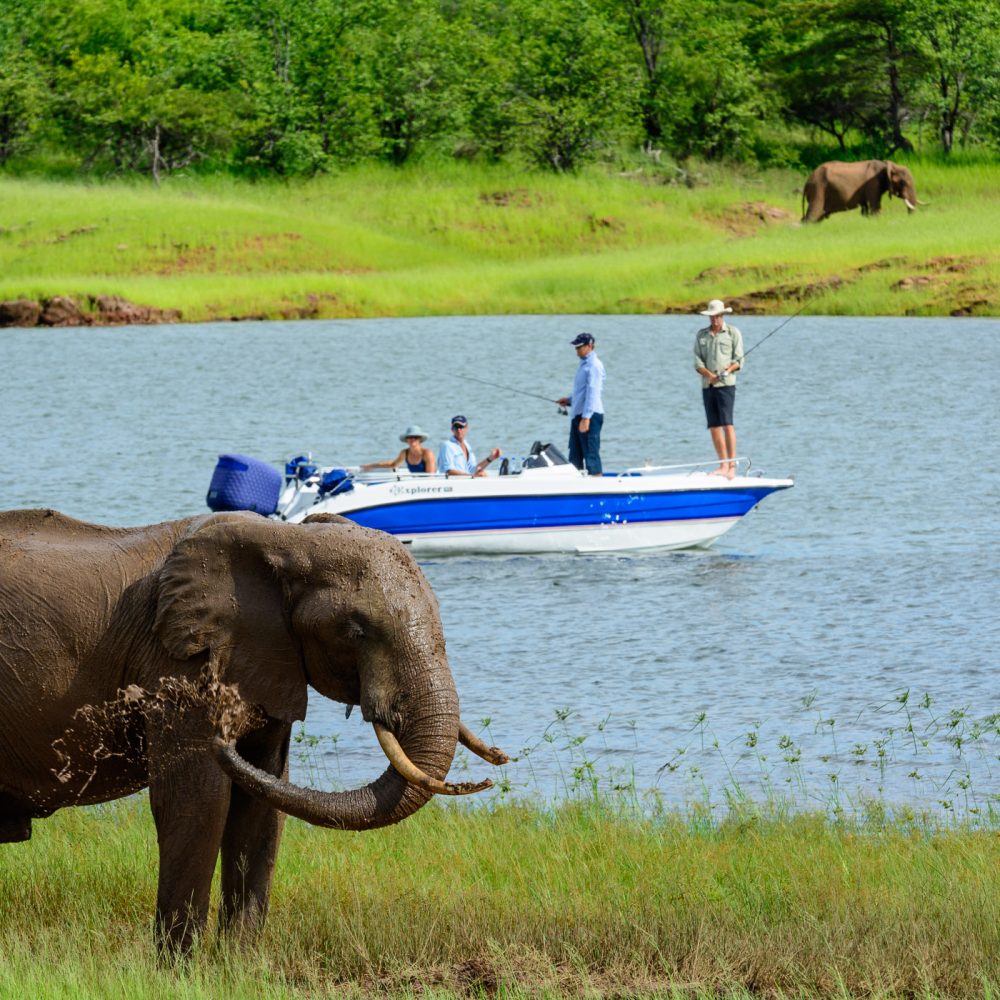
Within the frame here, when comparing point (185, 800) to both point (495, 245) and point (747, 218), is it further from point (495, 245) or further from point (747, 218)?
point (747, 218)

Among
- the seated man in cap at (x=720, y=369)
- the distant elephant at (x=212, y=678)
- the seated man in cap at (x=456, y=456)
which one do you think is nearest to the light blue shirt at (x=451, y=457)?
the seated man in cap at (x=456, y=456)

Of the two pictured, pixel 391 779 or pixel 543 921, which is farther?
pixel 543 921

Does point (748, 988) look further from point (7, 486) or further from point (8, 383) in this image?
point (8, 383)

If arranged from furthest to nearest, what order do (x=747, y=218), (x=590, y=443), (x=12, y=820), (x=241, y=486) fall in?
(x=747, y=218)
(x=590, y=443)
(x=241, y=486)
(x=12, y=820)

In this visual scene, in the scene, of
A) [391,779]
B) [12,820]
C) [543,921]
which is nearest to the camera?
[391,779]

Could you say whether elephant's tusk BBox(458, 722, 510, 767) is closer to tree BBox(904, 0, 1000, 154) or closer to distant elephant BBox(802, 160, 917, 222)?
distant elephant BBox(802, 160, 917, 222)

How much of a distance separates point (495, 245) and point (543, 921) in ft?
176

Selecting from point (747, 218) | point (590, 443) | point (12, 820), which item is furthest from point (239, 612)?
point (747, 218)

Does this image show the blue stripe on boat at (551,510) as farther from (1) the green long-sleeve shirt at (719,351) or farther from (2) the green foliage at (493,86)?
(2) the green foliage at (493,86)

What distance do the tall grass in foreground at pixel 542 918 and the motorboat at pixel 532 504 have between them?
9.51 meters

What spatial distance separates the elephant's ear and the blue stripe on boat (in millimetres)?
11686

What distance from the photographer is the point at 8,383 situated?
1457 inches

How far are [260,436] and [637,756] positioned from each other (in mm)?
19426

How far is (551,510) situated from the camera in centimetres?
1817
